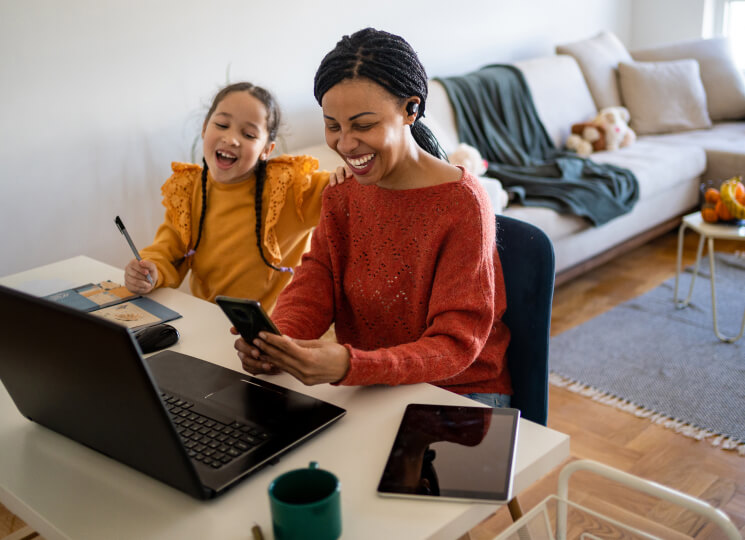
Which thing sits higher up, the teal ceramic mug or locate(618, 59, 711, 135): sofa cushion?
the teal ceramic mug

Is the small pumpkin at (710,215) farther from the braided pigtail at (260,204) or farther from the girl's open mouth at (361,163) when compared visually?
the girl's open mouth at (361,163)

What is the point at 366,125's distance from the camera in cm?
114

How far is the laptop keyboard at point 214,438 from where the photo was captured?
2.89 ft

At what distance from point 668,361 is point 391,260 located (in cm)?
161

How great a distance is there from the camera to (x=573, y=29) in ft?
14.5

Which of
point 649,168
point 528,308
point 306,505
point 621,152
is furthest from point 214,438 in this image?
point 621,152

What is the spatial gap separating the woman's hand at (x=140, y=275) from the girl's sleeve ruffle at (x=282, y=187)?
0.26 m

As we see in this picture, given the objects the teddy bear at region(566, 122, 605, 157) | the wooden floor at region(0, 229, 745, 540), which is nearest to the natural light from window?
the teddy bear at region(566, 122, 605, 157)

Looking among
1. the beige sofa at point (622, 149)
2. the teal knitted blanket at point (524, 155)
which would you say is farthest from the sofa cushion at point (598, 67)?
the teal knitted blanket at point (524, 155)

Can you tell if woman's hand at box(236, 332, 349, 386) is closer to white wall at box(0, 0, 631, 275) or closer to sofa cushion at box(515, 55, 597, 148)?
white wall at box(0, 0, 631, 275)

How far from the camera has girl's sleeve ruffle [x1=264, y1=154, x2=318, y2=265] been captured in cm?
161

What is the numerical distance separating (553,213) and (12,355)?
233 centimetres

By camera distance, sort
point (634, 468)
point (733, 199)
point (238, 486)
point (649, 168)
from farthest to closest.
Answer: point (649, 168) → point (733, 199) → point (634, 468) → point (238, 486)

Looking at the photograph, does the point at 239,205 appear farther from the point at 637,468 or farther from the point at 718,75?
the point at 718,75
